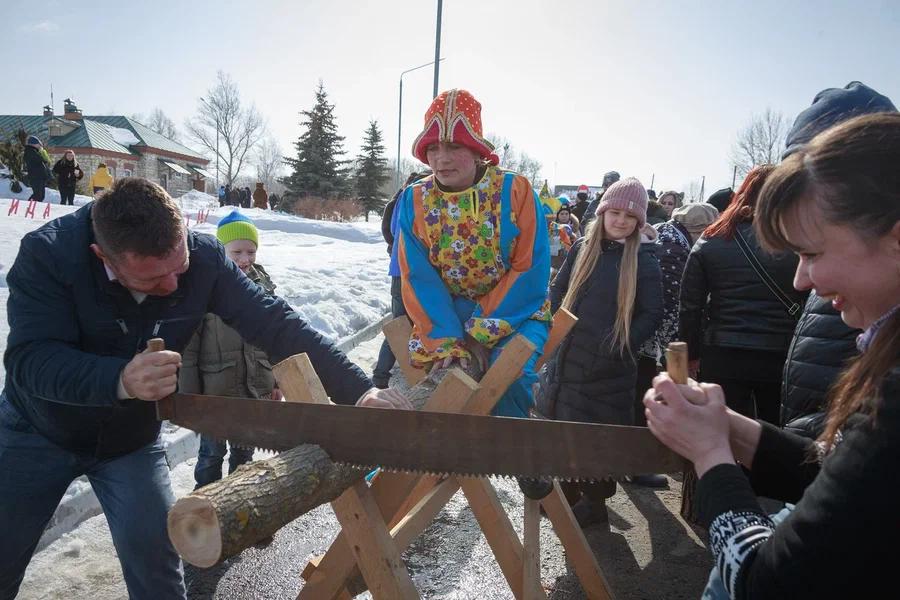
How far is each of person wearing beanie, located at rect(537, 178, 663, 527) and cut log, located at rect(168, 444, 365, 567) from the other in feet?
7.41

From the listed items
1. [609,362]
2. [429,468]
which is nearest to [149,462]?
[429,468]

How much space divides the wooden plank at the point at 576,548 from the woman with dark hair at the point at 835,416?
1315 millimetres

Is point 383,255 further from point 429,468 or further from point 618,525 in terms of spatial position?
point 429,468

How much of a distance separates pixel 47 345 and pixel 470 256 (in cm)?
179

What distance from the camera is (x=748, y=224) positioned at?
3367mm

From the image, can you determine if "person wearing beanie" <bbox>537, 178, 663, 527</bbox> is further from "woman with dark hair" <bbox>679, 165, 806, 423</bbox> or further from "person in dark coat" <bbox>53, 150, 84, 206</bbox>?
"person in dark coat" <bbox>53, 150, 84, 206</bbox>

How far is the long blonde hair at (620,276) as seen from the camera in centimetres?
362

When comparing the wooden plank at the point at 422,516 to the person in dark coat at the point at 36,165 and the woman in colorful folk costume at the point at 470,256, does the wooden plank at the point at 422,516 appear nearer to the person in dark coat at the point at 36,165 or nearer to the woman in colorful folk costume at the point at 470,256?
the woman in colorful folk costume at the point at 470,256

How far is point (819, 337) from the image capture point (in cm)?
226

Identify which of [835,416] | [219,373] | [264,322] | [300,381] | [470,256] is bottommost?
[219,373]

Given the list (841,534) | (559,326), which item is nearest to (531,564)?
(559,326)

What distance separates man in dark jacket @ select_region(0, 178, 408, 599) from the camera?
1.96m

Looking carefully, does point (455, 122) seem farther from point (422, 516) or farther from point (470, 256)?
point (422, 516)

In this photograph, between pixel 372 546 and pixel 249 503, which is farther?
pixel 372 546
